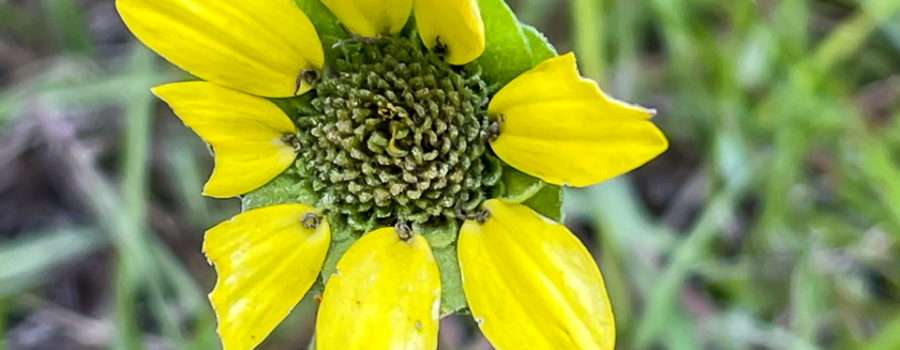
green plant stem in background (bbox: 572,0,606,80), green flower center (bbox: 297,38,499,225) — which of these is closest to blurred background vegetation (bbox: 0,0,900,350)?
Answer: green plant stem in background (bbox: 572,0,606,80)

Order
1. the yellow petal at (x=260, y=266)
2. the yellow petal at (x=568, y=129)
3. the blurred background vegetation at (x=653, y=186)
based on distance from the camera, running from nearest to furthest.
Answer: the yellow petal at (x=568, y=129)
the yellow petal at (x=260, y=266)
the blurred background vegetation at (x=653, y=186)

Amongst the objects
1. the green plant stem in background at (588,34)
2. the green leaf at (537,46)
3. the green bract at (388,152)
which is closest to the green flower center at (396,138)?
the green bract at (388,152)

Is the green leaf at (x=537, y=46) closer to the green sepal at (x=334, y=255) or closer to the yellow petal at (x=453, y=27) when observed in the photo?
the yellow petal at (x=453, y=27)

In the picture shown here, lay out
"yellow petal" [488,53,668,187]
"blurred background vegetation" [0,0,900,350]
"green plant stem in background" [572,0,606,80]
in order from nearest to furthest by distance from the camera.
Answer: "yellow petal" [488,53,668,187] < "green plant stem in background" [572,0,606,80] < "blurred background vegetation" [0,0,900,350]

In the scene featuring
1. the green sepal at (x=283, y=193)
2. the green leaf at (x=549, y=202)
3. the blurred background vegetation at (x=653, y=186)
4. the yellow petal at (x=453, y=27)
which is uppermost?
the yellow petal at (x=453, y=27)

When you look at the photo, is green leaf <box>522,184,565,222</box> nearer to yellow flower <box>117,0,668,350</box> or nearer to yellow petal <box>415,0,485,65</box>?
yellow flower <box>117,0,668,350</box>

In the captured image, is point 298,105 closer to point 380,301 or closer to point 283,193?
point 283,193

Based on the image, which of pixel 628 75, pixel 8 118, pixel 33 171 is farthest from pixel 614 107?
pixel 33 171
